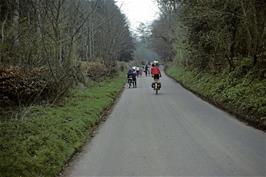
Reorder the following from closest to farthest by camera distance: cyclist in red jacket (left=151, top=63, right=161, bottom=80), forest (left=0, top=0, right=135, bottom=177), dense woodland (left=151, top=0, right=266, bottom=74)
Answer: forest (left=0, top=0, right=135, bottom=177), dense woodland (left=151, top=0, right=266, bottom=74), cyclist in red jacket (left=151, top=63, right=161, bottom=80)

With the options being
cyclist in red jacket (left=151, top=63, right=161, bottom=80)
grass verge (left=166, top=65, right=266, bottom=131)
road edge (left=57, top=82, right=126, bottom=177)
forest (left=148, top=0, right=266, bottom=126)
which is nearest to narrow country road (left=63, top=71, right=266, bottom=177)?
road edge (left=57, top=82, right=126, bottom=177)

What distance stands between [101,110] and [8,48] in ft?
16.4

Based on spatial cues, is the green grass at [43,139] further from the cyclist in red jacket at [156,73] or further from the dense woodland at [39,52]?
the cyclist in red jacket at [156,73]

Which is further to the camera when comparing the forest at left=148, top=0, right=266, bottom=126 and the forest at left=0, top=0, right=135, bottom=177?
the forest at left=148, top=0, right=266, bottom=126

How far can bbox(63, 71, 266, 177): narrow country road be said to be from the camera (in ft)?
31.1

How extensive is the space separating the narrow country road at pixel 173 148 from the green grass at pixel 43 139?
1.28ft

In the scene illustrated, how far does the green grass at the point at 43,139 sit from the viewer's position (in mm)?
9039

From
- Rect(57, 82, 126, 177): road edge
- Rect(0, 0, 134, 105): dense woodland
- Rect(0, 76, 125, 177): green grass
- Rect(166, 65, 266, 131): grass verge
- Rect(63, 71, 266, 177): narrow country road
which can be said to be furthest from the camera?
Rect(0, 0, 134, 105): dense woodland

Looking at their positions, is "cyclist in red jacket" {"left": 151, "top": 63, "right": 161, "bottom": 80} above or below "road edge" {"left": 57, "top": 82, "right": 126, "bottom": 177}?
above

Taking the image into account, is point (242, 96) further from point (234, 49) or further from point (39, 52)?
point (234, 49)

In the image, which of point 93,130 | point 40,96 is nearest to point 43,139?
point 93,130

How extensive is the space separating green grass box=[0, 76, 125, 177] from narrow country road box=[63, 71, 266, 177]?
0.39m

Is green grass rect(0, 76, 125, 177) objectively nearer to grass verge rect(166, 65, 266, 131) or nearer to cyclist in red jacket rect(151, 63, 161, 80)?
grass verge rect(166, 65, 266, 131)

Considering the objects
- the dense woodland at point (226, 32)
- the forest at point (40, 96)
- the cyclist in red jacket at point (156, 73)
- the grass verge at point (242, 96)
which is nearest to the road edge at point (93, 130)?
the forest at point (40, 96)
